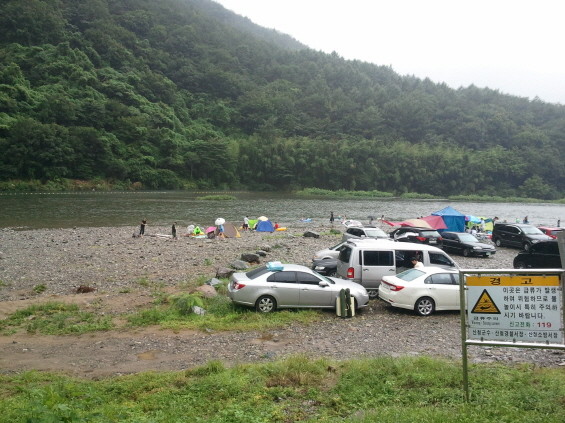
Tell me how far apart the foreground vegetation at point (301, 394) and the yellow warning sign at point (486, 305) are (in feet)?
3.90

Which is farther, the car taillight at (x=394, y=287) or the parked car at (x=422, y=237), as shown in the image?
the parked car at (x=422, y=237)

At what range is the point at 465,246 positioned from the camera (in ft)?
78.2

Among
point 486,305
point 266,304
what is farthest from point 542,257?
point 486,305

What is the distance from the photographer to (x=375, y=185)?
348ft

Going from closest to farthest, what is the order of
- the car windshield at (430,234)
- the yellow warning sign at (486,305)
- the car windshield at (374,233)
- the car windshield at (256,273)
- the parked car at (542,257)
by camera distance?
the yellow warning sign at (486,305), the car windshield at (256,273), the parked car at (542,257), the car windshield at (374,233), the car windshield at (430,234)

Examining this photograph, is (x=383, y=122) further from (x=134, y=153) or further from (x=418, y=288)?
(x=418, y=288)

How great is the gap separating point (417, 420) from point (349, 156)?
340 feet

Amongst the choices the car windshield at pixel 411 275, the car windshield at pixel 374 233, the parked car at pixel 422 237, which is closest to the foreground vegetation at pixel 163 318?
the car windshield at pixel 411 275

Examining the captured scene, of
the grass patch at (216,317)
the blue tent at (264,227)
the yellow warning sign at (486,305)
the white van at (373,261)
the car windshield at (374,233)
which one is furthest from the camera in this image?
the blue tent at (264,227)

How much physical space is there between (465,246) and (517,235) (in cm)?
570

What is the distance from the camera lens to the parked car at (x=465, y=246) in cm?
2342

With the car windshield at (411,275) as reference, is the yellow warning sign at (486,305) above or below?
above

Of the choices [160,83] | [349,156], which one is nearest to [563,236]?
[349,156]

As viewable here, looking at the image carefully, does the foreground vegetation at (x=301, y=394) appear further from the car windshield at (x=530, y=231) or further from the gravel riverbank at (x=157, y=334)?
the car windshield at (x=530, y=231)
